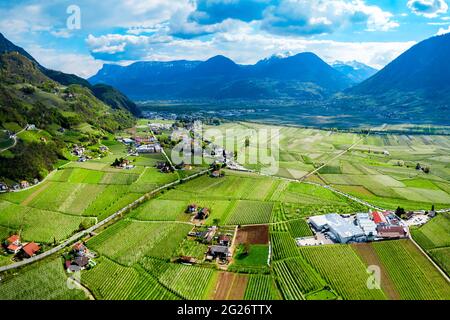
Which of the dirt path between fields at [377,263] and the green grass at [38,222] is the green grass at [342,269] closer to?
the dirt path between fields at [377,263]

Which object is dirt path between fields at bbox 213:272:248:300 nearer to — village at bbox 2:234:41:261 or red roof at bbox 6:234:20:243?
village at bbox 2:234:41:261

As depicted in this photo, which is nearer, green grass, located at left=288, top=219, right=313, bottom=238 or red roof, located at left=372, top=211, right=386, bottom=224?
green grass, located at left=288, top=219, right=313, bottom=238

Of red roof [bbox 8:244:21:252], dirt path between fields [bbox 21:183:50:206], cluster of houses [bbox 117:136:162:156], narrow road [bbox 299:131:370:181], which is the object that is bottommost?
red roof [bbox 8:244:21:252]

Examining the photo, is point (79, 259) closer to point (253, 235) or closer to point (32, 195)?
point (253, 235)

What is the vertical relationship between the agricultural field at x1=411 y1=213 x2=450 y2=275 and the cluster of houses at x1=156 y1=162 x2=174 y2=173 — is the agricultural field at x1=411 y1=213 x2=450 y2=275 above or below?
below

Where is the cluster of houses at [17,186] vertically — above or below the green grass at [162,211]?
above

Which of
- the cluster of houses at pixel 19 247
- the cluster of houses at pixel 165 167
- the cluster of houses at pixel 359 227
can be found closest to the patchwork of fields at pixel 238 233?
the cluster of houses at pixel 359 227

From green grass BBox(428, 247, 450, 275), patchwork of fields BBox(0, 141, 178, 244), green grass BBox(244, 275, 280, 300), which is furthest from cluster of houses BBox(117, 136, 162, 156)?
green grass BBox(428, 247, 450, 275)
